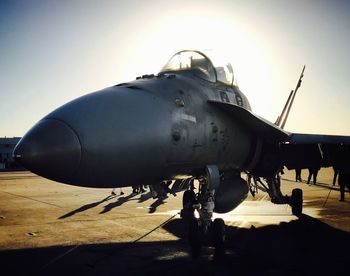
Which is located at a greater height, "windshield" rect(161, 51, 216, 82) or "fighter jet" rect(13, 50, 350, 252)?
"windshield" rect(161, 51, 216, 82)

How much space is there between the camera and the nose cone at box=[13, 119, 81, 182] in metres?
4.12

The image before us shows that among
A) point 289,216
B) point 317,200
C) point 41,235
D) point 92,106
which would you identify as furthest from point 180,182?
point 317,200

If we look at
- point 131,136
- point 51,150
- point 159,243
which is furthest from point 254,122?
point 51,150

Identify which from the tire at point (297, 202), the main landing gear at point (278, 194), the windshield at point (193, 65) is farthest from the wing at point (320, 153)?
the windshield at point (193, 65)

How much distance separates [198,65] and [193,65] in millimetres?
109

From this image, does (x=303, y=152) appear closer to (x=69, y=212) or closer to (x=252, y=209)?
(x=252, y=209)

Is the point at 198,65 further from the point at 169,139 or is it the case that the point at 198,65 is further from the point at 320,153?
the point at 320,153

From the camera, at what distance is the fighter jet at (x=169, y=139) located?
4.29m

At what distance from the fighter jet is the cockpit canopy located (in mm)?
21

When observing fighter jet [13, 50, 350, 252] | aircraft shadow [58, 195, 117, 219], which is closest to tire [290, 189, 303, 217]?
fighter jet [13, 50, 350, 252]

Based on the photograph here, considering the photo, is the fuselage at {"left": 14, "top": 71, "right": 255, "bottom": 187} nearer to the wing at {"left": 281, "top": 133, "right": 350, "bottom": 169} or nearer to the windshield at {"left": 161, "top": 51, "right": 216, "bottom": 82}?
the windshield at {"left": 161, "top": 51, "right": 216, "bottom": 82}

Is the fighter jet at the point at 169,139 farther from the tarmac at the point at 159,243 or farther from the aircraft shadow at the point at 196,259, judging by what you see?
the tarmac at the point at 159,243

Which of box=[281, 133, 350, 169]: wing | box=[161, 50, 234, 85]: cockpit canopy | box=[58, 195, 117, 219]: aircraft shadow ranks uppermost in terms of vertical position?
box=[161, 50, 234, 85]: cockpit canopy

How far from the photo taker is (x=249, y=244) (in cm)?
764
